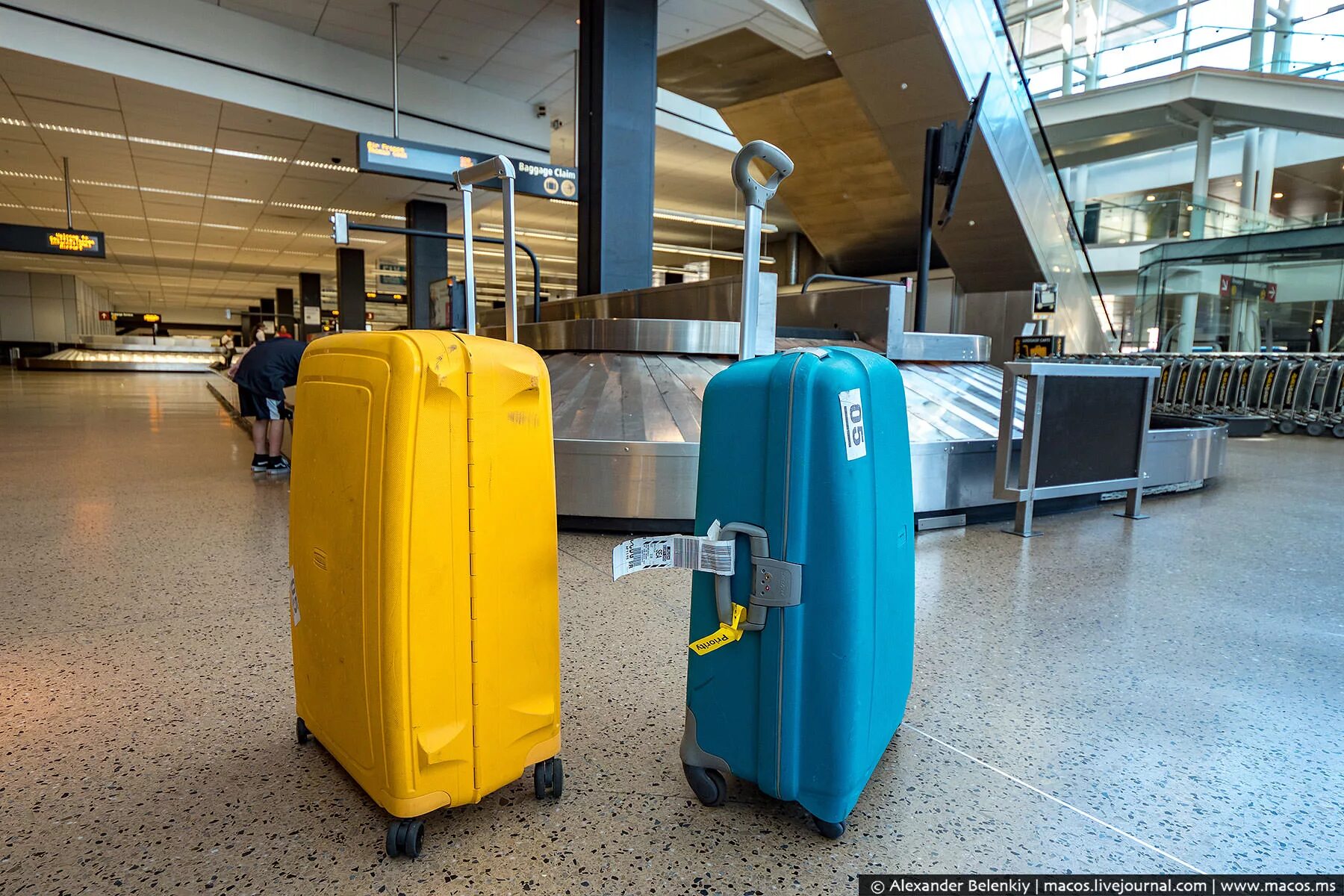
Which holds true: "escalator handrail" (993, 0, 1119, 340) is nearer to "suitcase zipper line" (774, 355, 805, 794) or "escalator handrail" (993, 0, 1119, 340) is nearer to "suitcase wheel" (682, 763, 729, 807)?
"suitcase zipper line" (774, 355, 805, 794)

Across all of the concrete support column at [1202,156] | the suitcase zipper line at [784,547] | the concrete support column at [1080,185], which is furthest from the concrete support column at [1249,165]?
the suitcase zipper line at [784,547]

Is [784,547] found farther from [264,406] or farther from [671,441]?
[264,406]

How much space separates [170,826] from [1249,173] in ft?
82.7

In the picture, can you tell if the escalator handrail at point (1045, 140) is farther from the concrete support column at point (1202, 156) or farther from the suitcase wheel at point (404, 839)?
Answer: the suitcase wheel at point (404, 839)

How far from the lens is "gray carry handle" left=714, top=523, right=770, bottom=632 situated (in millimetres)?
1400

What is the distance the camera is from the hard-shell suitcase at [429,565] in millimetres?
Answer: 1285

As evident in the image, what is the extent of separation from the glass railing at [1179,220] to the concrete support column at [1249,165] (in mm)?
3246

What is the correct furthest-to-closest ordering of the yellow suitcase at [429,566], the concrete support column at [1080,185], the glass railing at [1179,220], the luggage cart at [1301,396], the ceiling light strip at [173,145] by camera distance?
1. the concrete support column at [1080,185]
2. the glass railing at [1179,220]
3. the ceiling light strip at [173,145]
4. the luggage cart at [1301,396]
5. the yellow suitcase at [429,566]

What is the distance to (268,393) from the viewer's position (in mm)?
5770

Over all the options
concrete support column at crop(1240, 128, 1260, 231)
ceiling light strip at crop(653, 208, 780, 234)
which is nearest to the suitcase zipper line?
ceiling light strip at crop(653, 208, 780, 234)

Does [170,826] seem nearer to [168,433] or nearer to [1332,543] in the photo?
[1332,543]

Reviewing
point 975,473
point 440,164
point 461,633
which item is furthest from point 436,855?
point 440,164

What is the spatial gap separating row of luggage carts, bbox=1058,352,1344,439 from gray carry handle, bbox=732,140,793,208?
35.0 ft

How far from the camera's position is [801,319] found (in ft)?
23.9
